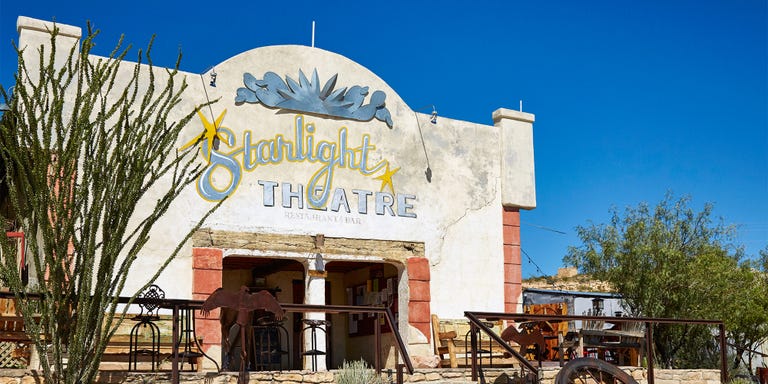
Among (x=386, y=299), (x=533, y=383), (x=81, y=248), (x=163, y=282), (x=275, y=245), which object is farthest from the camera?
(x=386, y=299)

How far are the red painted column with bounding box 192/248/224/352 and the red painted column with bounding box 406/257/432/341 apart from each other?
3.19 metres

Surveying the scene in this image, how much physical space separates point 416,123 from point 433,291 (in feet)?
9.28

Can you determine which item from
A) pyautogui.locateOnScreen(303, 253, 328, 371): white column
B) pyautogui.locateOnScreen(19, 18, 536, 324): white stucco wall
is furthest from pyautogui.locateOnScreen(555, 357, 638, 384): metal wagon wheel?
pyautogui.locateOnScreen(303, 253, 328, 371): white column

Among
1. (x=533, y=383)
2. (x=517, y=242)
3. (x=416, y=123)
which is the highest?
(x=416, y=123)

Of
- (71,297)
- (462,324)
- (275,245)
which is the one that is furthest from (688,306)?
(71,297)

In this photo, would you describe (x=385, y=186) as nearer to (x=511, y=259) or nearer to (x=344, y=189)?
(x=344, y=189)

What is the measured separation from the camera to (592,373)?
11.6 metres

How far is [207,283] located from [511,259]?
5445 millimetres

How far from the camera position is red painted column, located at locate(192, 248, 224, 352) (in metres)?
12.7

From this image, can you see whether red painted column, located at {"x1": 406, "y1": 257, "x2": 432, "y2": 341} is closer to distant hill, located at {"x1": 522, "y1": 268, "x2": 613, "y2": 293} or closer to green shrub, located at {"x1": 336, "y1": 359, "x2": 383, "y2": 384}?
green shrub, located at {"x1": 336, "y1": 359, "x2": 383, "y2": 384}

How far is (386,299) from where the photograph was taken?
15789mm

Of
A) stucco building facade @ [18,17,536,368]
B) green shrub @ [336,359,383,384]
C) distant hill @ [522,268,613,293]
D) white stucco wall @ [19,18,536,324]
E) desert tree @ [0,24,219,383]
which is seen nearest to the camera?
desert tree @ [0,24,219,383]

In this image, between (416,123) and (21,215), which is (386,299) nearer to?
(416,123)

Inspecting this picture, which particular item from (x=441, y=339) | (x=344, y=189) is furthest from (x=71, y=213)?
(x=441, y=339)
